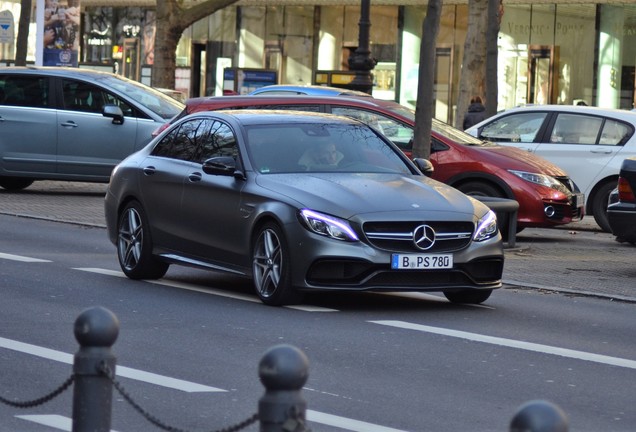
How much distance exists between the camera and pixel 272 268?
1139 centimetres

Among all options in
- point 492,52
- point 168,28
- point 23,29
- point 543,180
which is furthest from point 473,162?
point 23,29

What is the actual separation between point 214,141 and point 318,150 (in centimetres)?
95

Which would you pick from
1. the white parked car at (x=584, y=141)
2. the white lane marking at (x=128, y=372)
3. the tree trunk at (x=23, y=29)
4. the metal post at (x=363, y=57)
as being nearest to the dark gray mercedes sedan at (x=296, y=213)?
the white lane marking at (x=128, y=372)

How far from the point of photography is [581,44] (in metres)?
43.0

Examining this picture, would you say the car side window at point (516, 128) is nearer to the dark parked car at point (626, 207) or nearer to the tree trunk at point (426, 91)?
the tree trunk at point (426, 91)

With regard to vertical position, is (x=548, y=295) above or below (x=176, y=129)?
below

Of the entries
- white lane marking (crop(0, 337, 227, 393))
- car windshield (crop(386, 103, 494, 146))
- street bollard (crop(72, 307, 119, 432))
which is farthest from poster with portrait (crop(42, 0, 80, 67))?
street bollard (crop(72, 307, 119, 432))

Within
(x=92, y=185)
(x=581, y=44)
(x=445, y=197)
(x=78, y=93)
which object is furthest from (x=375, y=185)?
(x=581, y=44)

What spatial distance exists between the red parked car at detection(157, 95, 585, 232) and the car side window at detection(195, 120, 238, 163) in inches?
228

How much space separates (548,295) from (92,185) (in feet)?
47.4

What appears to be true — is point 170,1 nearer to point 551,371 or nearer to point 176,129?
point 176,129

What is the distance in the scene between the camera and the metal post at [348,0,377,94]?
2881 cm

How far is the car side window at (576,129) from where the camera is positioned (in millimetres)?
20359

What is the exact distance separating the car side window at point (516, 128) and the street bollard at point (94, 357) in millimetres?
15894
